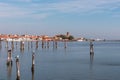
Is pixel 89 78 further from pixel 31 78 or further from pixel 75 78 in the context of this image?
pixel 31 78

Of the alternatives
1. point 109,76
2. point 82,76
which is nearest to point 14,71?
point 82,76

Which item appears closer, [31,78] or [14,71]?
[31,78]

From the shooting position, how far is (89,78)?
38594mm

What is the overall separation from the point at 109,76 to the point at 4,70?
15194 millimetres

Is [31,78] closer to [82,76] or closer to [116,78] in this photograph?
[82,76]

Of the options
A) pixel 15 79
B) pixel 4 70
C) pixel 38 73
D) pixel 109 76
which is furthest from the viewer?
pixel 4 70

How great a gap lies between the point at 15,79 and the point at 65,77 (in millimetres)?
6154

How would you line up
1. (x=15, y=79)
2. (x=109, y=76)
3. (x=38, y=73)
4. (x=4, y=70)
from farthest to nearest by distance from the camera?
(x=4, y=70), (x=38, y=73), (x=109, y=76), (x=15, y=79)

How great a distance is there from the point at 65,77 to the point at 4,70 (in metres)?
10.7

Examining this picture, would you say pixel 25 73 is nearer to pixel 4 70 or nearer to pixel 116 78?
pixel 4 70

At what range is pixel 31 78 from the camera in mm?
38531

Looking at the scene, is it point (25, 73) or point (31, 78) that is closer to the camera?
point (31, 78)

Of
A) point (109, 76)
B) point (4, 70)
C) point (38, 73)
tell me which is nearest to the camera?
point (109, 76)

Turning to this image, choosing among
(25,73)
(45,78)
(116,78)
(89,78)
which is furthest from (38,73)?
(116,78)
